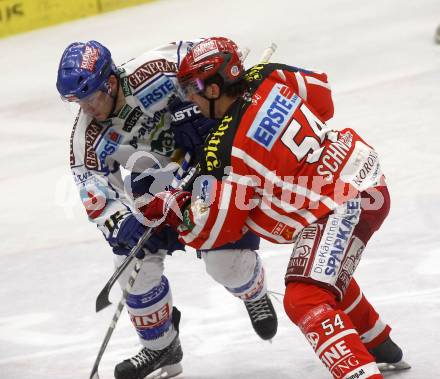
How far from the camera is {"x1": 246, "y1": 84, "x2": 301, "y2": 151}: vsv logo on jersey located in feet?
12.2

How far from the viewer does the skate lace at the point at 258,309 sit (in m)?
4.71

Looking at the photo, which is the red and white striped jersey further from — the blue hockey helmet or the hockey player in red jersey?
the blue hockey helmet

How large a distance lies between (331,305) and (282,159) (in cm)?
54

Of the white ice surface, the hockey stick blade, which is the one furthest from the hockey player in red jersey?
the white ice surface

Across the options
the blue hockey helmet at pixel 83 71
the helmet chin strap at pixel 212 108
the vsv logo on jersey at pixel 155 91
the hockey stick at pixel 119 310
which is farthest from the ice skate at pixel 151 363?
the helmet chin strap at pixel 212 108

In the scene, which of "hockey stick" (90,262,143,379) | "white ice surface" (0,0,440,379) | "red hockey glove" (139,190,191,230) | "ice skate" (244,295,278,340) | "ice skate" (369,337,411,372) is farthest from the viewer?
"white ice surface" (0,0,440,379)

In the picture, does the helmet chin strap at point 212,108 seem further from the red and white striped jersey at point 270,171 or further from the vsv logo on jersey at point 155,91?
the vsv logo on jersey at point 155,91

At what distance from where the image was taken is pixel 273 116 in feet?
12.4

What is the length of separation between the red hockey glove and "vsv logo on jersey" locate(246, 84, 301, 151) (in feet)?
1.44

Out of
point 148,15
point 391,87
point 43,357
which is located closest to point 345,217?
point 43,357

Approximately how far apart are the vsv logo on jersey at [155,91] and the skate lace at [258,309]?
991 millimetres

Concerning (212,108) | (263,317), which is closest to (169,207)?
(212,108)

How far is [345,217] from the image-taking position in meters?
3.83

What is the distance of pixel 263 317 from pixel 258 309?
51 millimetres
